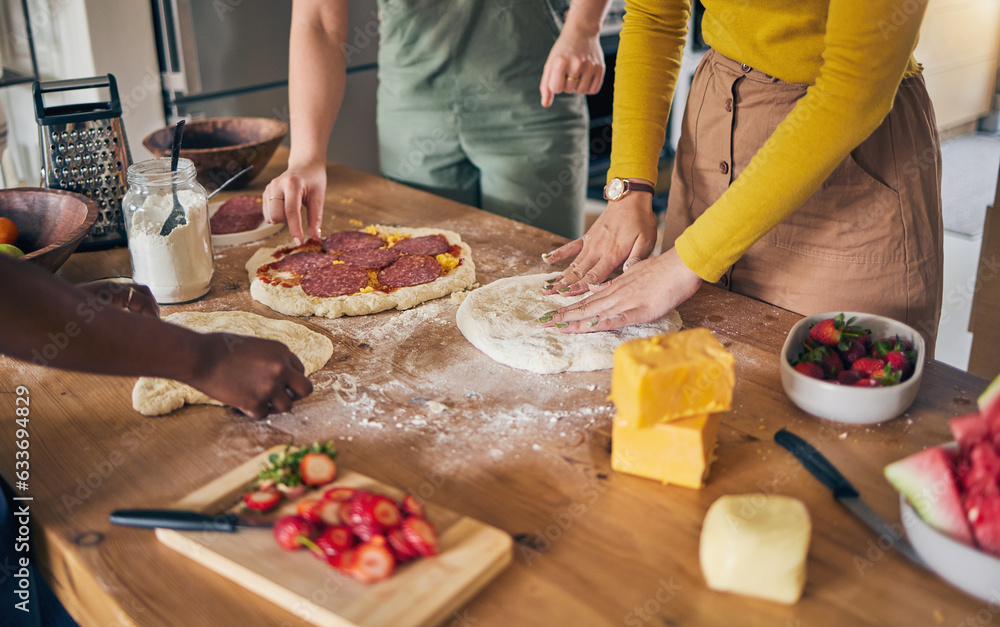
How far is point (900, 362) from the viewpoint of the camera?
1047mm

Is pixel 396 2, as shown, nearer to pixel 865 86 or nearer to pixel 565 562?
pixel 865 86

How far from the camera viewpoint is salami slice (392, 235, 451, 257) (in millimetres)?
1641

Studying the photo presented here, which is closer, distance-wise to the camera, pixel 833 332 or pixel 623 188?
pixel 833 332

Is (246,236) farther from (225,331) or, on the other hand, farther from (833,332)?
(833,332)

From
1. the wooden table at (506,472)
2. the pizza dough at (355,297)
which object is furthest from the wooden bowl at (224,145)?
the wooden table at (506,472)

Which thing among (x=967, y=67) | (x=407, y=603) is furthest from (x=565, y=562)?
(x=967, y=67)

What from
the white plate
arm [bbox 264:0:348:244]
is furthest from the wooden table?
arm [bbox 264:0:348:244]

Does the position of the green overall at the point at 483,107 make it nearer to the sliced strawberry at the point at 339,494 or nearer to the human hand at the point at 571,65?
the human hand at the point at 571,65

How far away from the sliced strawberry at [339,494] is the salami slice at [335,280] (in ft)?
2.17

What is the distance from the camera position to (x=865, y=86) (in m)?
1.05

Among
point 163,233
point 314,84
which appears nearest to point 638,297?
point 163,233

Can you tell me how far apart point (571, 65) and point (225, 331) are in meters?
1.01

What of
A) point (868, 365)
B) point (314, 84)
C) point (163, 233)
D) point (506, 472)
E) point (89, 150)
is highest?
point (314, 84)

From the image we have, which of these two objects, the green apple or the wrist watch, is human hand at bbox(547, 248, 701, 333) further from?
the green apple
